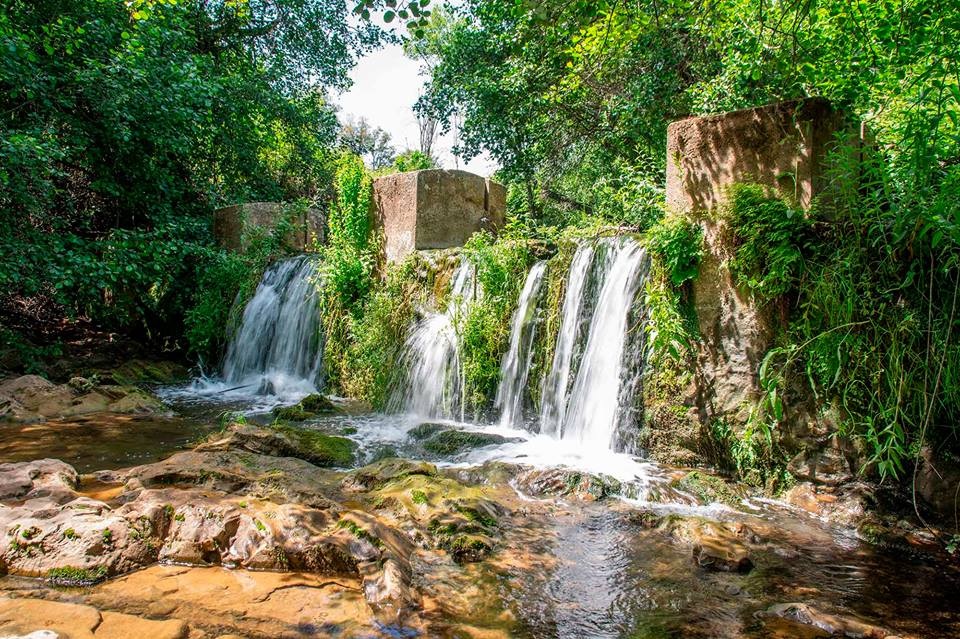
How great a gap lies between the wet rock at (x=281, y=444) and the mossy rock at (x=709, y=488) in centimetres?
293

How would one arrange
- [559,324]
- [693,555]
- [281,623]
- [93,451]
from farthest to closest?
[559,324] → [93,451] → [693,555] → [281,623]

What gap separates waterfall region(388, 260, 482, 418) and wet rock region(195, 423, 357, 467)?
68.1 inches

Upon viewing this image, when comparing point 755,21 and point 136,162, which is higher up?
point 755,21

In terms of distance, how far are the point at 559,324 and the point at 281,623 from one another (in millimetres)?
4251

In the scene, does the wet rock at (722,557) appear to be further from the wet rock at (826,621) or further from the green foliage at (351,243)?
the green foliage at (351,243)

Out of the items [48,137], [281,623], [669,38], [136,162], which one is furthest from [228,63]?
[281,623]

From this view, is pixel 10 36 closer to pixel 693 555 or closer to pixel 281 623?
pixel 281 623

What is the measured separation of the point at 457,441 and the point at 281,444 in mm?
1652

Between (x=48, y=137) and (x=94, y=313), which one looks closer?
(x=48, y=137)

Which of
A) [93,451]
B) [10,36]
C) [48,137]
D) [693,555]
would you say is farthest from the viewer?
[48,137]

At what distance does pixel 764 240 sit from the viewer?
4.49m

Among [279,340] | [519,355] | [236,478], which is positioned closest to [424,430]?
[519,355]

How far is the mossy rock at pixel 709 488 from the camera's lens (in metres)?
4.20

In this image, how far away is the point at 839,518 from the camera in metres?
3.89
